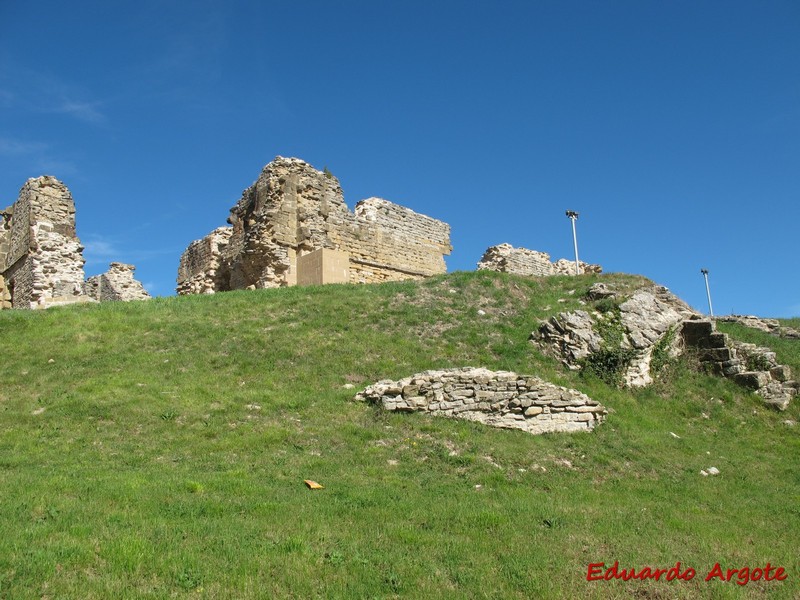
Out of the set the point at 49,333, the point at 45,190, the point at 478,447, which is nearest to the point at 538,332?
the point at 478,447

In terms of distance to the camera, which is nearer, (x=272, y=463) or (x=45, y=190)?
(x=272, y=463)

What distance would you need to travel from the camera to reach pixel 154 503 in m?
6.98

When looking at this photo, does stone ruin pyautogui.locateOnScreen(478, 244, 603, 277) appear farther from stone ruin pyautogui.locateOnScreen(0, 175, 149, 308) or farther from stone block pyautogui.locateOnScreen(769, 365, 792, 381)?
stone ruin pyautogui.locateOnScreen(0, 175, 149, 308)

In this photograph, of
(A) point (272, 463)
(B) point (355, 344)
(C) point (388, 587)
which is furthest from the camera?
(B) point (355, 344)

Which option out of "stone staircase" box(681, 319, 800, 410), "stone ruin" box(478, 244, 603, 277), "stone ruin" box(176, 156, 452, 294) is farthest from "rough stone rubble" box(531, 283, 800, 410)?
"stone ruin" box(478, 244, 603, 277)

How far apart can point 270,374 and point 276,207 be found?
454 inches

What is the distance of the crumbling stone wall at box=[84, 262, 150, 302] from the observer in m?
30.1

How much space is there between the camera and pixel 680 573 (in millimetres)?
6223

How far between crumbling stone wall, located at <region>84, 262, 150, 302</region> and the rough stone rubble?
2213 cm

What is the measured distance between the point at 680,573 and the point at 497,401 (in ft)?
17.8

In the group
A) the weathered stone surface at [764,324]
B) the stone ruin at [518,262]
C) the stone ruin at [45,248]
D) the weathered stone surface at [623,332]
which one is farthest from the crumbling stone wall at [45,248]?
the weathered stone surface at [764,324]

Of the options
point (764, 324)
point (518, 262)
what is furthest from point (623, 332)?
point (518, 262)

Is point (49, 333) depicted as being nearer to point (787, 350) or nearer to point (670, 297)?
point (670, 297)

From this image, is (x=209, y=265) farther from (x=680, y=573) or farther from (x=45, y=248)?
(x=680, y=573)
